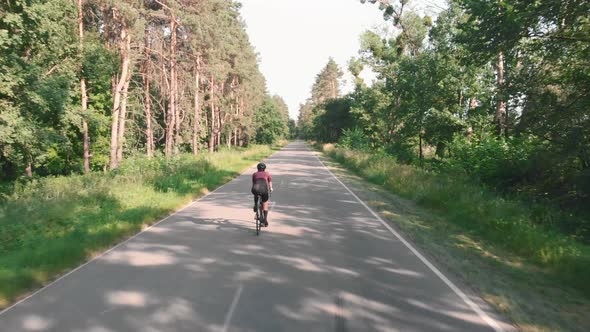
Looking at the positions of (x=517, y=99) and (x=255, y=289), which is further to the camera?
(x=517, y=99)

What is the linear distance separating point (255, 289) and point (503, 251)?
18.7 ft

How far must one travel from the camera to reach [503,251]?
8.05 m

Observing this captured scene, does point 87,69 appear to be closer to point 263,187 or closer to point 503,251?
point 263,187

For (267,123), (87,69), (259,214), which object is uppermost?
(87,69)

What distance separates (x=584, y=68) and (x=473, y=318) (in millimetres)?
9869

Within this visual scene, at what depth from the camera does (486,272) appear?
21.8 feet

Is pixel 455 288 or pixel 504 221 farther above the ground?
pixel 504 221

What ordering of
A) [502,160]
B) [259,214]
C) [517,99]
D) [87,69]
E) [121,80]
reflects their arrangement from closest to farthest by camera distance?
[259,214], [517,99], [502,160], [121,80], [87,69]

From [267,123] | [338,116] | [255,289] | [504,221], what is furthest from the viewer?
[267,123]

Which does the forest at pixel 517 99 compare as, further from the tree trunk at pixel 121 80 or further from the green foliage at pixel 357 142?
the tree trunk at pixel 121 80

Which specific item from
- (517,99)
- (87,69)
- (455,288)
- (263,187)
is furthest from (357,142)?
(455,288)

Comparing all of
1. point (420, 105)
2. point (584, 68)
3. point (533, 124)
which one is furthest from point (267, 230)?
point (420, 105)

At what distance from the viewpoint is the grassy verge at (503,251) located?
17.0 feet

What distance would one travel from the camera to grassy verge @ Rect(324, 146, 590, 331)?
5191 millimetres
